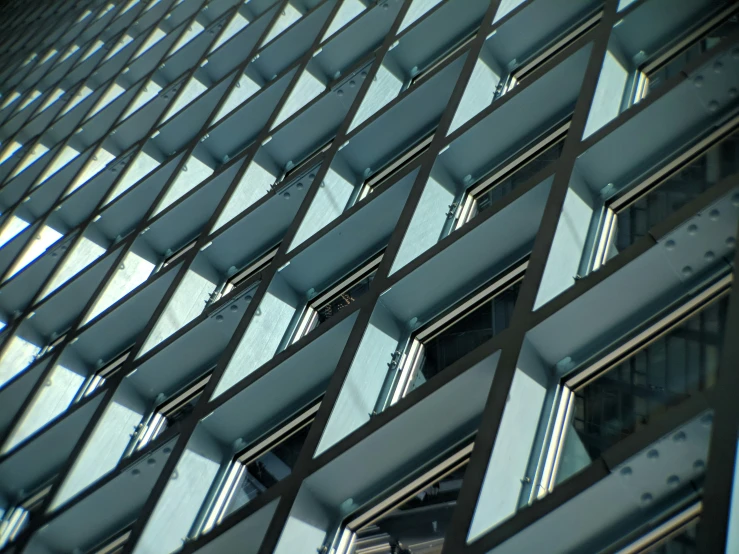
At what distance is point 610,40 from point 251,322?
4.03 metres

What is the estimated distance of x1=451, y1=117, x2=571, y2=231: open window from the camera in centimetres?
781

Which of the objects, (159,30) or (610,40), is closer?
(610,40)

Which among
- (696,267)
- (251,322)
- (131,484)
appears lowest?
(131,484)

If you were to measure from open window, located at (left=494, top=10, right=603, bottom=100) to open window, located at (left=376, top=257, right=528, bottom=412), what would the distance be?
2758mm

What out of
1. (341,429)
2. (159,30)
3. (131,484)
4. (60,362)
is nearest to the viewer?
(341,429)

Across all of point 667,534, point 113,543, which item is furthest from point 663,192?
point 113,543

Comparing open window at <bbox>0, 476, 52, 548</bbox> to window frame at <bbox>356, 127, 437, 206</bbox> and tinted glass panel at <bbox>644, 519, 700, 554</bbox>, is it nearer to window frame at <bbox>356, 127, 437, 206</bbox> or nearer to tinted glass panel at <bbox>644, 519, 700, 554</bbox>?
window frame at <bbox>356, 127, 437, 206</bbox>

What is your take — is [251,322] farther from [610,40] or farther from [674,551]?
[674,551]

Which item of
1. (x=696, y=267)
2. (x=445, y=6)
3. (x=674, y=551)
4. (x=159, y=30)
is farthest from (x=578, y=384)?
(x=159, y=30)

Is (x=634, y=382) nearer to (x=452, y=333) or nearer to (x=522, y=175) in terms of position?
(x=452, y=333)

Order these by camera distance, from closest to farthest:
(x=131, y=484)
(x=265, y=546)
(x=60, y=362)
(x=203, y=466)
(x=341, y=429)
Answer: (x=265, y=546)
(x=341, y=429)
(x=203, y=466)
(x=131, y=484)
(x=60, y=362)

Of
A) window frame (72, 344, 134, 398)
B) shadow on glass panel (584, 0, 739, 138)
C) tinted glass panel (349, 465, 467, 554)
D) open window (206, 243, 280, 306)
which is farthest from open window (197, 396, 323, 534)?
shadow on glass panel (584, 0, 739, 138)

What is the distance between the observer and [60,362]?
10.3 meters

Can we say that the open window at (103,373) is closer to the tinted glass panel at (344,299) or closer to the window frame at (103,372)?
the window frame at (103,372)
